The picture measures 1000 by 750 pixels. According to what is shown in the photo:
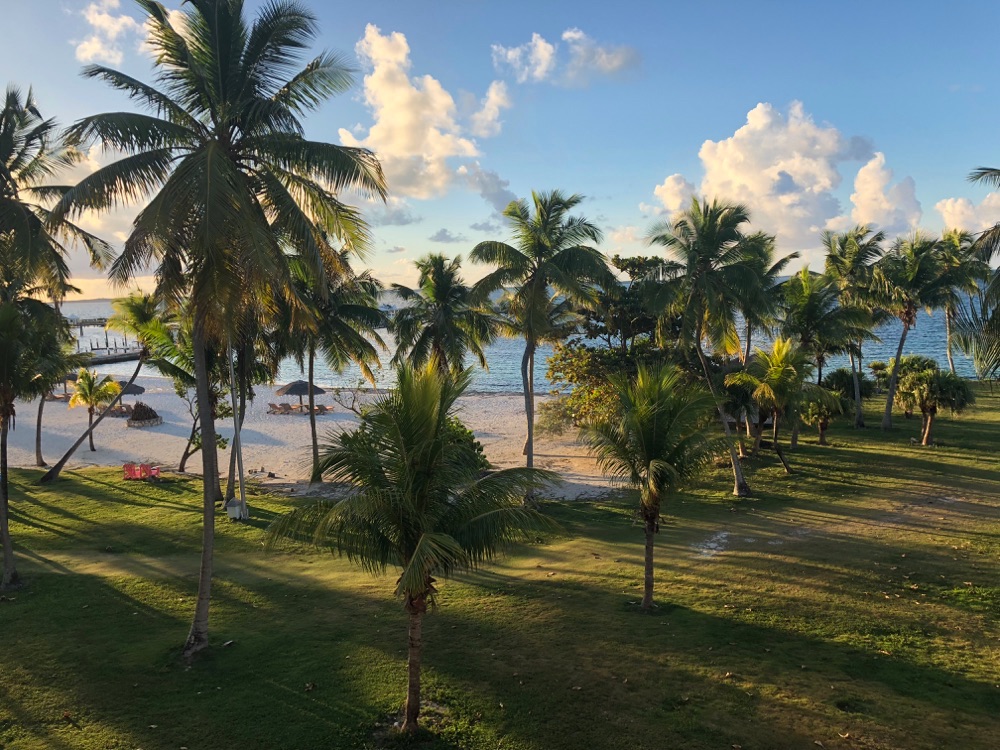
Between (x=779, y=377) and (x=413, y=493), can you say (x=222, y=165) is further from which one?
(x=779, y=377)

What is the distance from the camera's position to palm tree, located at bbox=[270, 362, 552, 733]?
23.0ft

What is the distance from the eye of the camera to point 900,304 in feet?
94.8

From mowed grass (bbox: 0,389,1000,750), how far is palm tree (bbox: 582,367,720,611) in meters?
2.17

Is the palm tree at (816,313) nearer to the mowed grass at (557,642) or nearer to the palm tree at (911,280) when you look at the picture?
the palm tree at (911,280)

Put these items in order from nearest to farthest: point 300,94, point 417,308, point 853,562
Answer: point 300,94 → point 853,562 → point 417,308

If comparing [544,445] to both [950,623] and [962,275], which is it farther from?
[950,623]

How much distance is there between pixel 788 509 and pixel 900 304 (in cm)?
1638

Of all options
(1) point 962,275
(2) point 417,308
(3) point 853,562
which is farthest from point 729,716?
(1) point 962,275

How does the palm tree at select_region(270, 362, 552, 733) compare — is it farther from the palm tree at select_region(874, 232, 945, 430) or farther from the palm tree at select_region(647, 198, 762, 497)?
the palm tree at select_region(874, 232, 945, 430)

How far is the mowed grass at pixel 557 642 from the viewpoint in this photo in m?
7.54

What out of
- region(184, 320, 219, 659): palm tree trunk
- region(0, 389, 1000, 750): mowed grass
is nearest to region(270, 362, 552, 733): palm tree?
region(0, 389, 1000, 750): mowed grass

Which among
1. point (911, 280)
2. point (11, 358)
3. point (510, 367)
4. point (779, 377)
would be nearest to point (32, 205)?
point (11, 358)

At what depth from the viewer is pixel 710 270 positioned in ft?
65.0

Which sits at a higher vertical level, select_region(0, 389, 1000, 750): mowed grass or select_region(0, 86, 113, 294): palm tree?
select_region(0, 86, 113, 294): palm tree
